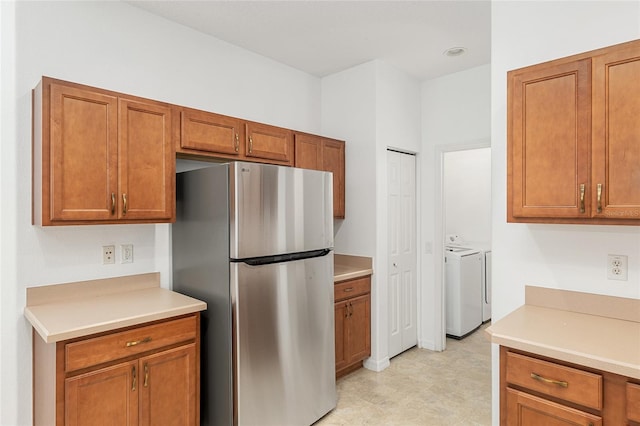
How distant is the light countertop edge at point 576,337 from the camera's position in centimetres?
137

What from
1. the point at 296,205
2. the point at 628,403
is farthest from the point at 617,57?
the point at 296,205

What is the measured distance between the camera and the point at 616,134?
1.58 meters

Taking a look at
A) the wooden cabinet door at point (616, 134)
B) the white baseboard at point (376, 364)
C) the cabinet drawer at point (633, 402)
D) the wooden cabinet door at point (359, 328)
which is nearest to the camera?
the cabinet drawer at point (633, 402)

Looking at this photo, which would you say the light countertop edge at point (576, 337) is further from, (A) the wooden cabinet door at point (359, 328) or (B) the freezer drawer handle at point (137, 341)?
(B) the freezer drawer handle at point (137, 341)

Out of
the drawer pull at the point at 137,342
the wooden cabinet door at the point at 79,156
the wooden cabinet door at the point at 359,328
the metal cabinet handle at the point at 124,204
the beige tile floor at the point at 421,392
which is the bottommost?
the beige tile floor at the point at 421,392

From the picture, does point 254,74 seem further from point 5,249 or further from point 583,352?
point 583,352

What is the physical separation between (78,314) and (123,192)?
69cm

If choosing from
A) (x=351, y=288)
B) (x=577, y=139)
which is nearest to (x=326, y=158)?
(x=351, y=288)

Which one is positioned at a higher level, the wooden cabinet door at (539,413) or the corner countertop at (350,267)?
the corner countertop at (350,267)

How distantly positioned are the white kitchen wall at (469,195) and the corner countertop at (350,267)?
101 inches

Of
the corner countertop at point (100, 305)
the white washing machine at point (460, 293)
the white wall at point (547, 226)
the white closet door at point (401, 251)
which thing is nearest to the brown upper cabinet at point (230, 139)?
the corner countertop at point (100, 305)

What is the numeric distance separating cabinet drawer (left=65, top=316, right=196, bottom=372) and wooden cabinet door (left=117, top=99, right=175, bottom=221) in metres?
0.66

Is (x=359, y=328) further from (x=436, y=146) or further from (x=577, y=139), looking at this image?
(x=577, y=139)

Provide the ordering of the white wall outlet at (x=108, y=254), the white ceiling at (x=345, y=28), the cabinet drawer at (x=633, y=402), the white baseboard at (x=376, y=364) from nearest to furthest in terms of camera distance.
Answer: the cabinet drawer at (x=633, y=402), the white wall outlet at (x=108, y=254), the white ceiling at (x=345, y=28), the white baseboard at (x=376, y=364)
